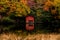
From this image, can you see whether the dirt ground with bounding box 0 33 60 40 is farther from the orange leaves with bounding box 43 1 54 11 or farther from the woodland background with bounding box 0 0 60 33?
the orange leaves with bounding box 43 1 54 11

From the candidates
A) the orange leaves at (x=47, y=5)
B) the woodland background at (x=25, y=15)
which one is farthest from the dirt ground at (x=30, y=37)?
the orange leaves at (x=47, y=5)

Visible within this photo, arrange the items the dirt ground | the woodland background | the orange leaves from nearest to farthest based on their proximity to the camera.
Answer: the dirt ground
the woodland background
the orange leaves

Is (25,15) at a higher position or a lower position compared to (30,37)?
higher

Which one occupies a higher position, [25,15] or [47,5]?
[47,5]

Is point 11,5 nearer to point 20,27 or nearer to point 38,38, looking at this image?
point 20,27

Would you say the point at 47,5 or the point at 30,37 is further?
the point at 47,5

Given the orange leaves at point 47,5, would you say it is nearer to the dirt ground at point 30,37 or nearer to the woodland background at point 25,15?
the woodland background at point 25,15

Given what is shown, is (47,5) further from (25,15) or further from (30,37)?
(30,37)

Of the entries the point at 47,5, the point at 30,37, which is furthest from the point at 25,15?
the point at 30,37

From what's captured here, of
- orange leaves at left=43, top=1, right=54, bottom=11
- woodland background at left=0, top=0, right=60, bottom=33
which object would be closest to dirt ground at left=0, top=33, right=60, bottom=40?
woodland background at left=0, top=0, right=60, bottom=33

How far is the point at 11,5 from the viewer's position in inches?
574

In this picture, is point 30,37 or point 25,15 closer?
point 30,37

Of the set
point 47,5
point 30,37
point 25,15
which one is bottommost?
point 30,37

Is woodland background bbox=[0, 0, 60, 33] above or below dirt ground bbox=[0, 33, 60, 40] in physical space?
above
